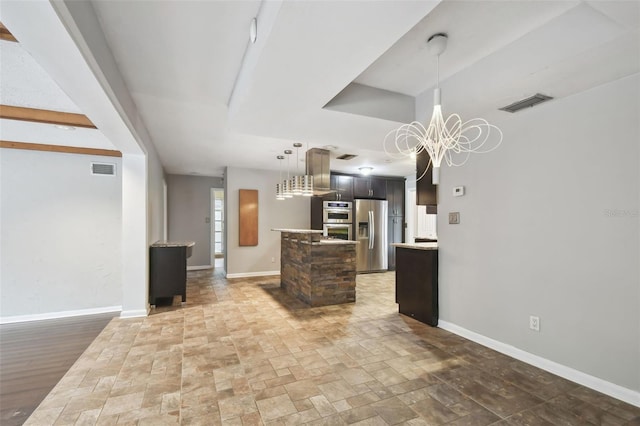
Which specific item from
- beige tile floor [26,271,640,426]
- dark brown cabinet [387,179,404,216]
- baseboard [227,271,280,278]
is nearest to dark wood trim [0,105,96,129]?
beige tile floor [26,271,640,426]

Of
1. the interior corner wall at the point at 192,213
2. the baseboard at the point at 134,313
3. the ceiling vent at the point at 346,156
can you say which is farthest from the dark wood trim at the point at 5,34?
the interior corner wall at the point at 192,213

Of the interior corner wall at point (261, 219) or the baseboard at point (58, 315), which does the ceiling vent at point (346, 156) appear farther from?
the baseboard at point (58, 315)

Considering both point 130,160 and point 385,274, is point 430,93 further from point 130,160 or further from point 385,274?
point 385,274

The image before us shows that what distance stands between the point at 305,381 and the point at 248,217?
477 cm

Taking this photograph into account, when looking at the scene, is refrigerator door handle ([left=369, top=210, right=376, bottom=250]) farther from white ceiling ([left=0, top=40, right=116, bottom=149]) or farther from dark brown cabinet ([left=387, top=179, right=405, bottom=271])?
white ceiling ([left=0, top=40, right=116, bottom=149])

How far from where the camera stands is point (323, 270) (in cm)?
440

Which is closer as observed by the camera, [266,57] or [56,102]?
[266,57]

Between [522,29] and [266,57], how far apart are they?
66.7 inches

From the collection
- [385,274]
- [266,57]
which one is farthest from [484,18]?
[385,274]

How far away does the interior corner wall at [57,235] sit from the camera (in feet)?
12.9

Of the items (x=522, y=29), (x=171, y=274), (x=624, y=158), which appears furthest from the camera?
(x=171, y=274)

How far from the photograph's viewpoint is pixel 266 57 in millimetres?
1796

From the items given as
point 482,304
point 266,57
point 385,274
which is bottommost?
point 385,274

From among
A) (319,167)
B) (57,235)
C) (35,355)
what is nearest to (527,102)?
(319,167)
